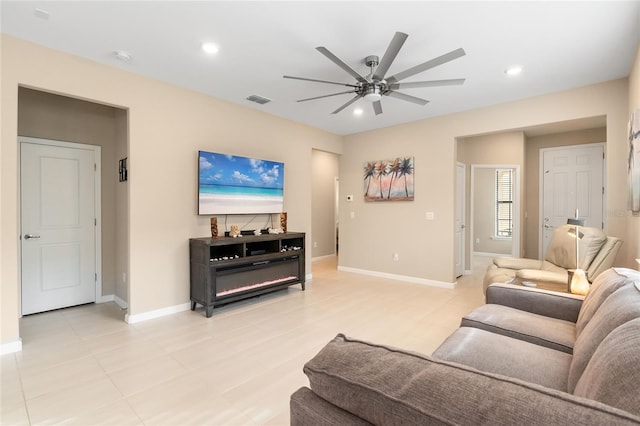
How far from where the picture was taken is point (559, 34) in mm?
2607

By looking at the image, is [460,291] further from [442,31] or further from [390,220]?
[442,31]

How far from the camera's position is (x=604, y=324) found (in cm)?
125

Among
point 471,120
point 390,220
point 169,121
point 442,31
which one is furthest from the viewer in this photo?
point 390,220

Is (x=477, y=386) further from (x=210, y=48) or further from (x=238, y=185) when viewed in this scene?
(x=238, y=185)

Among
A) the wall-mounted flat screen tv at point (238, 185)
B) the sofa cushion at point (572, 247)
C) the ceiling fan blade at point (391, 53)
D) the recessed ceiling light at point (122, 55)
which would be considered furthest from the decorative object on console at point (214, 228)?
the sofa cushion at point (572, 247)

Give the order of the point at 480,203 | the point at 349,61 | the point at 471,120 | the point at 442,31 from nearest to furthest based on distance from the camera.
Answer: the point at 442,31, the point at 349,61, the point at 471,120, the point at 480,203

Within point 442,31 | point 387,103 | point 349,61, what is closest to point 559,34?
point 442,31

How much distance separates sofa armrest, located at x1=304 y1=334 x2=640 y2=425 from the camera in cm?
64

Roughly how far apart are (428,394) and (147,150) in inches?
145

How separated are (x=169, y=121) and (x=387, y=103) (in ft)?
9.13

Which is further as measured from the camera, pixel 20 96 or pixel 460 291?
pixel 460 291

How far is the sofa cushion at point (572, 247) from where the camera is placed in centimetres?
312

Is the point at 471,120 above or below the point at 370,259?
above

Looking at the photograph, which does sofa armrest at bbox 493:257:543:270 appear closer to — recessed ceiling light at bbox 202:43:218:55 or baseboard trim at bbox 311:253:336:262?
recessed ceiling light at bbox 202:43:218:55
